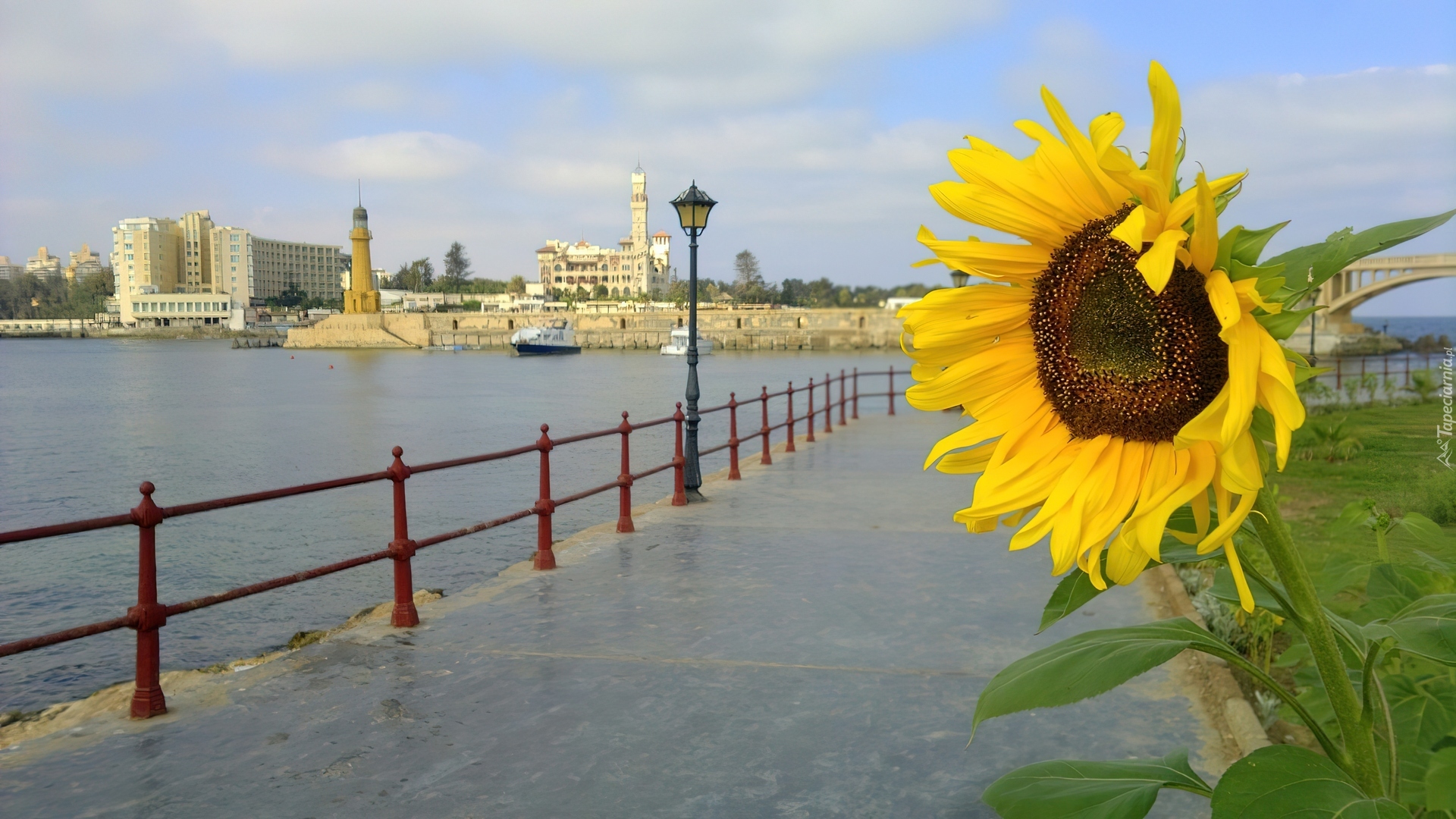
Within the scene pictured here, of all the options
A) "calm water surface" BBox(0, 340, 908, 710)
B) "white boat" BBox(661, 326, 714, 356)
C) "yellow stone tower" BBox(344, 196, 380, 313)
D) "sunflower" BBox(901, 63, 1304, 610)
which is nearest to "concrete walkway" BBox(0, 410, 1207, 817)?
"sunflower" BBox(901, 63, 1304, 610)

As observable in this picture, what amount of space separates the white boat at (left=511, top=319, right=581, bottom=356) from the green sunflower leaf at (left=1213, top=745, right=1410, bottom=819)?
11726 centimetres

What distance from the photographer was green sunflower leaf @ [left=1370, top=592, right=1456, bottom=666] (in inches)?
52.9

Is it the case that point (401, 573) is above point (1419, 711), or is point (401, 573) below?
below

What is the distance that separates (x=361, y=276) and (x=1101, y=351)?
155 meters

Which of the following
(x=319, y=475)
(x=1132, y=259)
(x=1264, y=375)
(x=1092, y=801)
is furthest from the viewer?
(x=319, y=475)

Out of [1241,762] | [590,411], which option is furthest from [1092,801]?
[590,411]

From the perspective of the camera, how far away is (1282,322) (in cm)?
100

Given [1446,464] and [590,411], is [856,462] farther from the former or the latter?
[590,411]

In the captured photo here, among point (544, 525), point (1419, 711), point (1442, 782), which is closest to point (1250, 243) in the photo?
point (1442, 782)

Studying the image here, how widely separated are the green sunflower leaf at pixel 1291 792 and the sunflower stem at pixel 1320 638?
2.4 inches

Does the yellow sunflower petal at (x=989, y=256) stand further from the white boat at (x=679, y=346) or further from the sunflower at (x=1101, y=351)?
the white boat at (x=679, y=346)

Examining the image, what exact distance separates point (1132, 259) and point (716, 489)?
1164 cm

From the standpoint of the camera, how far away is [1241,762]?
1331 mm

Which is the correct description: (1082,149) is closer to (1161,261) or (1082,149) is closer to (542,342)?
(1161,261)
